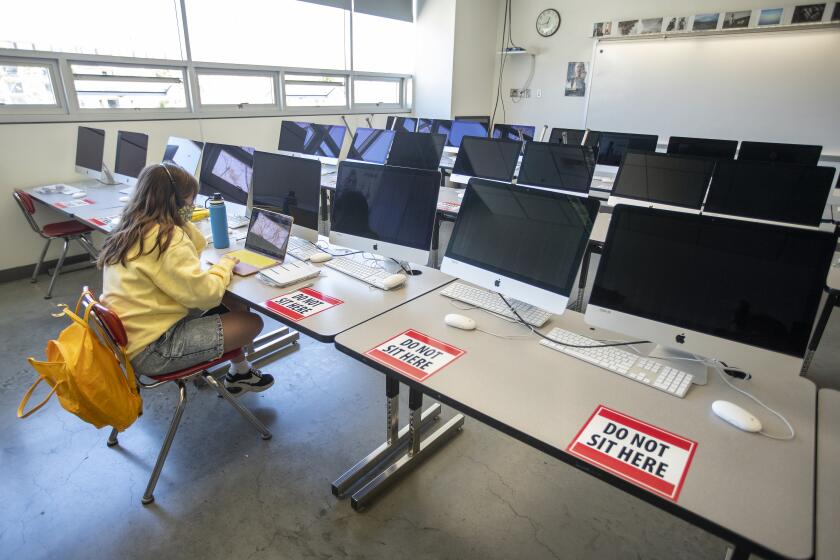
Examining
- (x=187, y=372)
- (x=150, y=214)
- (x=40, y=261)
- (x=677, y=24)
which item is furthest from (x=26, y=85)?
(x=677, y=24)

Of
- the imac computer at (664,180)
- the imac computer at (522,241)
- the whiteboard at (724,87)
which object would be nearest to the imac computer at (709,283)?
the imac computer at (522,241)

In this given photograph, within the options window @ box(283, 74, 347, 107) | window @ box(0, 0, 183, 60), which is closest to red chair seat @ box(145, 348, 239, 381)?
window @ box(0, 0, 183, 60)

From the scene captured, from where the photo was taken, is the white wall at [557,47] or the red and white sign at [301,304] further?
the white wall at [557,47]

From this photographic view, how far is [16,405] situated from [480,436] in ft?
7.53

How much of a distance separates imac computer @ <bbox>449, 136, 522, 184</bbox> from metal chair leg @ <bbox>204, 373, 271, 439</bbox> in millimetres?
2483

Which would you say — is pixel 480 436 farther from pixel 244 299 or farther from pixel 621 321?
pixel 244 299

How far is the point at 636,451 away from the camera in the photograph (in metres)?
1.02

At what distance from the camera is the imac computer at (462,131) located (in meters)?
4.94

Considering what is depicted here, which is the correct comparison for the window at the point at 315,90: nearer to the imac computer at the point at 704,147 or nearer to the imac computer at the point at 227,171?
the imac computer at the point at 227,171

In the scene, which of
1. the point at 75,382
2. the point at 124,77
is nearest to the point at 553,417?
the point at 75,382

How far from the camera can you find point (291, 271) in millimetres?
1979

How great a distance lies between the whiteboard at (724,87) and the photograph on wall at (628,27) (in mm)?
126

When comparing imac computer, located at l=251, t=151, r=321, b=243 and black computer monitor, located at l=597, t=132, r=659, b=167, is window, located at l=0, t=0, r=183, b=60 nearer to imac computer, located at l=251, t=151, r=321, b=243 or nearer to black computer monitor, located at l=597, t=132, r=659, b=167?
imac computer, located at l=251, t=151, r=321, b=243

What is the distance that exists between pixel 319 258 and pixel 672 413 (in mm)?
1550
